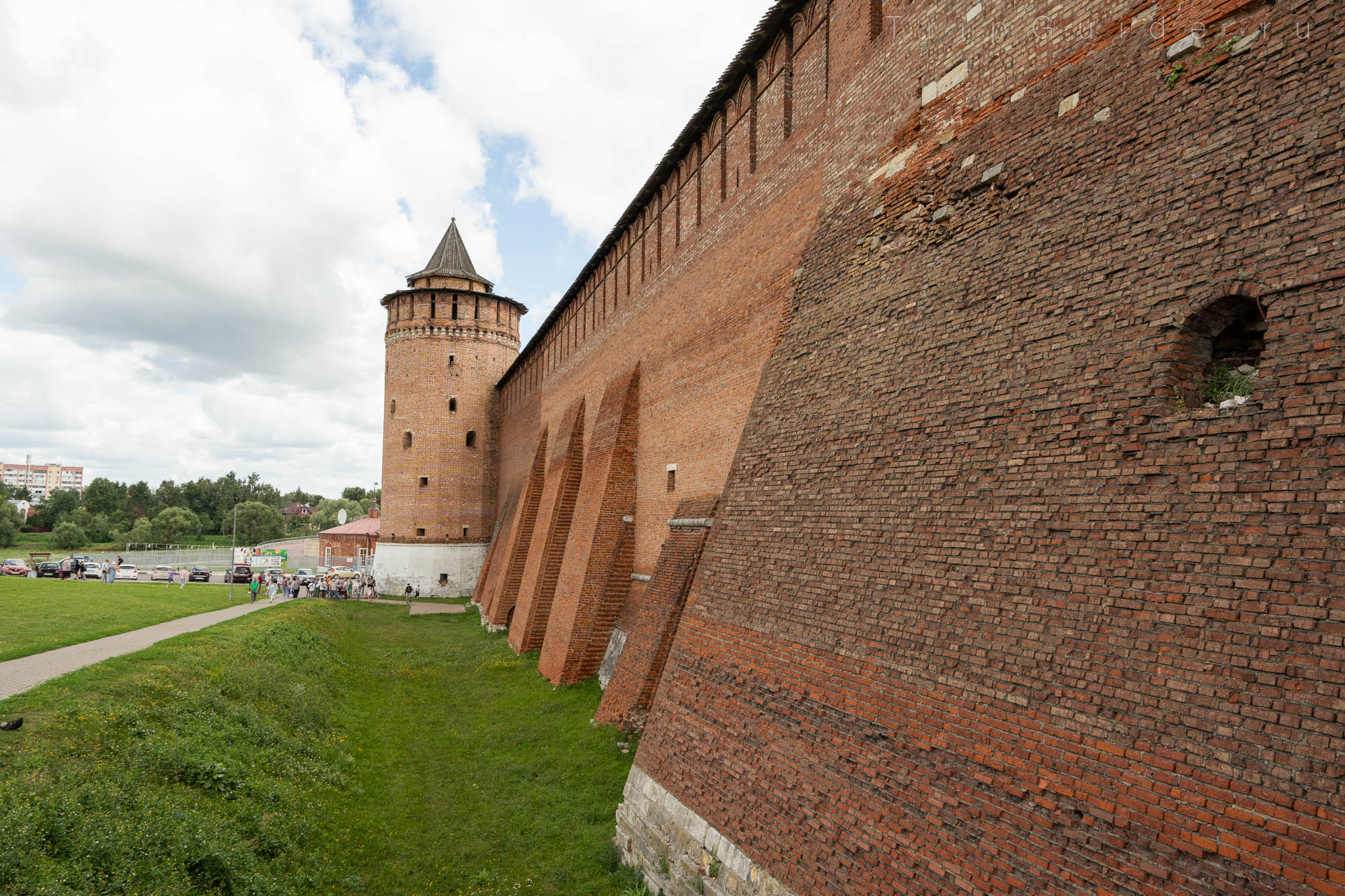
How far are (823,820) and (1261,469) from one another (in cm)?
358

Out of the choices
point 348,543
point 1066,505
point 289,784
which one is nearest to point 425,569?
point 348,543

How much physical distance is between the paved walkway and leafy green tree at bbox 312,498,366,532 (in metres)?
82.3

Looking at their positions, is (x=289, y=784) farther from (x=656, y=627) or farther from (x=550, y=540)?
(x=550, y=540)

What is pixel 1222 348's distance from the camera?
4.12 metres

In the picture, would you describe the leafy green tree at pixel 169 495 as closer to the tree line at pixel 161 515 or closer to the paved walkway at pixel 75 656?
the tree line at pixel 161 515

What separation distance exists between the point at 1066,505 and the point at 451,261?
3353 cm

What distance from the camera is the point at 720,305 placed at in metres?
11.0

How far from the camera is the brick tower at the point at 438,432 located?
3141 centimetres

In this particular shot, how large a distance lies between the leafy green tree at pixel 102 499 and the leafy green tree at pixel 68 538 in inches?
839

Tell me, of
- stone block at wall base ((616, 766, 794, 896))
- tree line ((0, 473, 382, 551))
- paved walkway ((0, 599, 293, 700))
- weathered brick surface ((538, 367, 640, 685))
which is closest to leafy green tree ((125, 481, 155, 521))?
tree line ((0, 473, 382, 551))

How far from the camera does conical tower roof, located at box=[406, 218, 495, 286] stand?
1292 inches

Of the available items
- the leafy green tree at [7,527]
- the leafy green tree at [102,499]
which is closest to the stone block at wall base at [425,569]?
the leafy green tree at [7,527]

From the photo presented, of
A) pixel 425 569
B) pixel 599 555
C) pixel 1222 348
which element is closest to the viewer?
pixel 1222 348

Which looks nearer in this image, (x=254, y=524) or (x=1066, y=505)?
(x=1066, y=505)
